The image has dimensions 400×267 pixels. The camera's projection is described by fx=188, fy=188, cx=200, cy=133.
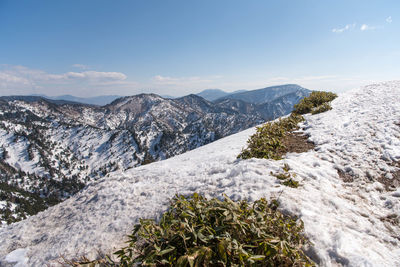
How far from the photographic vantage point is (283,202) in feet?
13.4

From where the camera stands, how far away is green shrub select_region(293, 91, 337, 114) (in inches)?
592

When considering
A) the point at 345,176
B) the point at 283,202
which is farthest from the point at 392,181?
the point at 283,202

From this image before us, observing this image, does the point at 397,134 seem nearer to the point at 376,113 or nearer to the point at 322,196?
the point at 376,113

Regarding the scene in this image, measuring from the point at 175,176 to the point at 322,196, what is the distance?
4.40 meters

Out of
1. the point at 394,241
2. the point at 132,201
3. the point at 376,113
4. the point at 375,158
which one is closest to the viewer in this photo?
the point at 394,241

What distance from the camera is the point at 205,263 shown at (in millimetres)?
2311

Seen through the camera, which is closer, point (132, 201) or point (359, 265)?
point (359, 265)

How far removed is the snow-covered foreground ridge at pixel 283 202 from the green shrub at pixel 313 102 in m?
6.80

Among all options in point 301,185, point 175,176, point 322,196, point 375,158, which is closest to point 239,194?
point 301,185

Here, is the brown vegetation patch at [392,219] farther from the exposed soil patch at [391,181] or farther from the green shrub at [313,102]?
the green shrub at [313,102]

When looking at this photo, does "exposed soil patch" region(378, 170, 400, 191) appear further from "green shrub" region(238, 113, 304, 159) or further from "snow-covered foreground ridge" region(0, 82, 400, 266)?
"green shrub" region(238, 113, 304, 159)

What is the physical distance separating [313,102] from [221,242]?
→ 56.2ft

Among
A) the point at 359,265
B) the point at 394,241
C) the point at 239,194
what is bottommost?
the point at 394,241

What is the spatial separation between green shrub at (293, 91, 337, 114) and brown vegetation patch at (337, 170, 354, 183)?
30.9 feet
